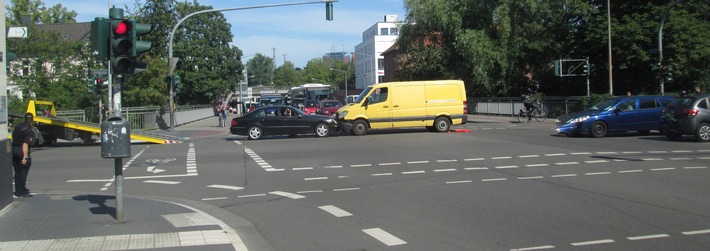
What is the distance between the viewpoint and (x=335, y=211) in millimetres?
8875

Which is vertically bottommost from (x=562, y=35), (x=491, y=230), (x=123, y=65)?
(x=491, y=230)

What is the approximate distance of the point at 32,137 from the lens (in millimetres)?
10789

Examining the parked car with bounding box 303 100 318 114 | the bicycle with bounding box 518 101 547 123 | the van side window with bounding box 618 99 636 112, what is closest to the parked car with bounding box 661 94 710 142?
the van side window with bounding box 618 99 636 112

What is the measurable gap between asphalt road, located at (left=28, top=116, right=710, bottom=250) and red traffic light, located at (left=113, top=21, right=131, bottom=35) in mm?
3090

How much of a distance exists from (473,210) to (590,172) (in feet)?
16.2

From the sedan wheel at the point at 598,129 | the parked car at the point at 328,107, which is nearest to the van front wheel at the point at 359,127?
the sedan wheel at the point at 598,129

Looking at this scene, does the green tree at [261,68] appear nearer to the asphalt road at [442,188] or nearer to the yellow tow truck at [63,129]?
the yellow tow truck at [63,129]

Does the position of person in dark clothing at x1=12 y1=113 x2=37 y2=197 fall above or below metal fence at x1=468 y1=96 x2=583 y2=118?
below

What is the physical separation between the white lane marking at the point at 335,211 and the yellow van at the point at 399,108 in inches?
617

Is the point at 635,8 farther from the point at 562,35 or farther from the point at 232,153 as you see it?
the point at 232,153

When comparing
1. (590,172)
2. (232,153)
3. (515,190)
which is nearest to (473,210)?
(515,190)

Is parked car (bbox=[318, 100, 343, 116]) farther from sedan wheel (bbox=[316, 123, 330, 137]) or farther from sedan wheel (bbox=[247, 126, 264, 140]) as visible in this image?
sedan wheel (bbox=[247, 126, 264, 140])

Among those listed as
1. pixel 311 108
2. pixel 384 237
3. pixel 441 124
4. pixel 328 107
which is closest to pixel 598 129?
pixel 441 124

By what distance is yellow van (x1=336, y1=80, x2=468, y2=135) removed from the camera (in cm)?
2500
